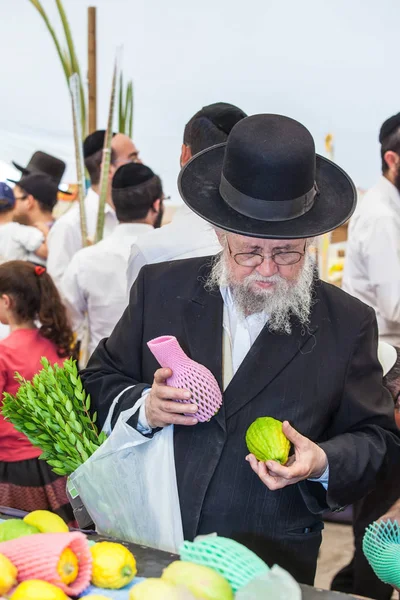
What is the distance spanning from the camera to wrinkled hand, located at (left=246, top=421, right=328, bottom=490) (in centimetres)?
174

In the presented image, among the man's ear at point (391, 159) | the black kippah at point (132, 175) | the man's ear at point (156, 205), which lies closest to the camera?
the man's ear at point (391, 159)

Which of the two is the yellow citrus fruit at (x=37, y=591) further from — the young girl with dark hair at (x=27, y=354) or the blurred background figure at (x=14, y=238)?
the blurred background figure at (x=14, y=238)

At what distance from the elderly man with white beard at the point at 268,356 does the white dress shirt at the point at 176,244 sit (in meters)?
0.66

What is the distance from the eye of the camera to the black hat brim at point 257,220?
193 centimetres

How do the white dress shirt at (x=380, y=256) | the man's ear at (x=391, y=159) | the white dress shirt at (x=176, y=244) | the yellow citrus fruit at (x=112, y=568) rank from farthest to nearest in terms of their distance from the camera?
the man's ear at (x=391, y=159) < the white dress shirt at (x=380, y=256) < the white dress shirt at (x=176, y=244) < the yellow citrus fruit at (x=112, y=568)

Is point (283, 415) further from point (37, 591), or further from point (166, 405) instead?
point (37, 591)

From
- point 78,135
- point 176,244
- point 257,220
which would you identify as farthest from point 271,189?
point 78,135

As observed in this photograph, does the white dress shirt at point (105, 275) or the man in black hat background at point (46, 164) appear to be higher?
the man in black hat background at point (46, 164)

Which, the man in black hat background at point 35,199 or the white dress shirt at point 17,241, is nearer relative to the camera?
the white dress shirt at point 17,241

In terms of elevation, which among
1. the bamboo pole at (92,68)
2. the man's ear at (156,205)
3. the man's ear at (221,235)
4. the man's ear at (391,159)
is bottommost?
the man's ear at (156,205)

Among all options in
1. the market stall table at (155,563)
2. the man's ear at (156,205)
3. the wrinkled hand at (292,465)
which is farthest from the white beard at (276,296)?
the man's ear at (156,205)

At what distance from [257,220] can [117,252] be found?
2.04 metres

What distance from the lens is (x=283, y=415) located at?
2.00 metres

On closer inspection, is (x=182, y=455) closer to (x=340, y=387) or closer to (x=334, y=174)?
(x=340, y=387)
